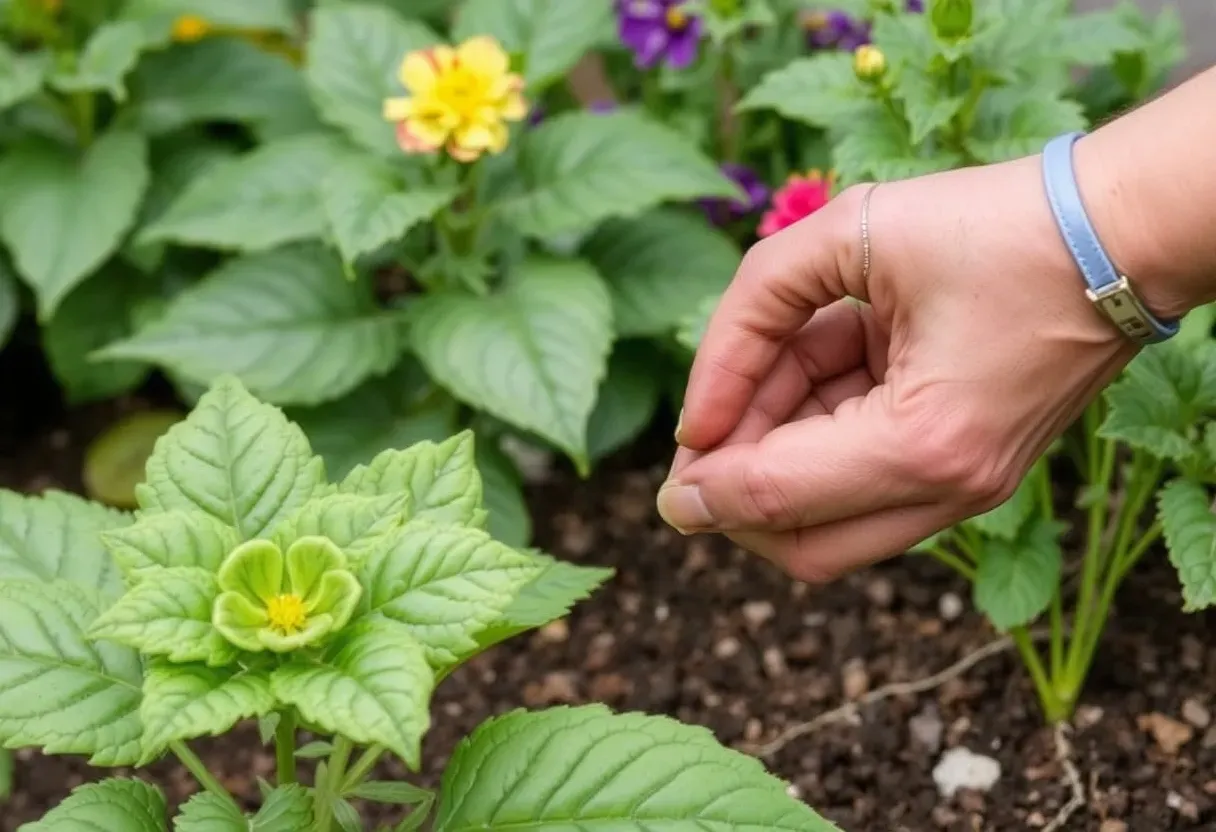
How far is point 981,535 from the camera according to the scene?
1.52 meters

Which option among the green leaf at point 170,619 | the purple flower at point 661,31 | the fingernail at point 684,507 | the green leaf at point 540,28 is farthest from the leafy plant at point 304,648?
the purple flower at point 661,31

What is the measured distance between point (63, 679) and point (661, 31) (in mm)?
1304

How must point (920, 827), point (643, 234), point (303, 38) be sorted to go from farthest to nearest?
point (303, 38)
point (643, 234)
point (920, 827)

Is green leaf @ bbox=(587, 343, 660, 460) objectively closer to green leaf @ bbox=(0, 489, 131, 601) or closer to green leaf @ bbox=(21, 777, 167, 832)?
green leaf @ bbox=(0, 489, 131, 601)

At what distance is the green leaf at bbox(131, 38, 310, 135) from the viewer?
2.13 meters

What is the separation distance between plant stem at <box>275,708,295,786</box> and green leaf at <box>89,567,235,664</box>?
0.13m

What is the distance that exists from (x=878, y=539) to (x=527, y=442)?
928 mm

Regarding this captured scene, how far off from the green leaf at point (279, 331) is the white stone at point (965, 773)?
33.5 inches

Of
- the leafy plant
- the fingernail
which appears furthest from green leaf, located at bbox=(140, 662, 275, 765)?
the fingernail

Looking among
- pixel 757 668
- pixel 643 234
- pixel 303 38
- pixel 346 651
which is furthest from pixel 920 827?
pixel 303 38

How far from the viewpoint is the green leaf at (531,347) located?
1614 millimetres

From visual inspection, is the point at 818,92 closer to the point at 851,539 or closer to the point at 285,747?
the point at 851,539

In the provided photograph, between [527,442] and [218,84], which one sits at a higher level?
[218,84]

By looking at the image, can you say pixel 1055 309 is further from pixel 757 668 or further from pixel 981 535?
pixel 757 668
